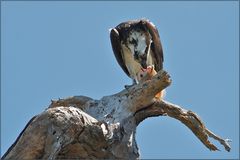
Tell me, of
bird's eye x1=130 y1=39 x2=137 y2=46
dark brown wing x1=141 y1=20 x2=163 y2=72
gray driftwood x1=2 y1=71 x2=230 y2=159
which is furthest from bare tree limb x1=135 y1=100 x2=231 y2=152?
bird's eye x1=130 y1=39 x2=137 y2=46

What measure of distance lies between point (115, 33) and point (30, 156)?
5899mm

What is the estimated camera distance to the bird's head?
1159 cm

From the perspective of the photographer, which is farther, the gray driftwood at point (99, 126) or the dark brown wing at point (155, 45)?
the dark brown wing at point (155, 45)

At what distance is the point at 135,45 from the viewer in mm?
11859

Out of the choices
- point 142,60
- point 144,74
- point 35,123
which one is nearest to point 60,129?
point 35,123

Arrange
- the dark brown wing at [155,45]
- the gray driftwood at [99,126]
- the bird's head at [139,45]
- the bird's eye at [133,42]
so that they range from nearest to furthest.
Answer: the gray driftwood at [99,126] → the bird's head at [139,45] → the dark brown wing at [155,45] → the bird's eye at [133,42]

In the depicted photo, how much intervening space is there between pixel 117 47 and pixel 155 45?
726 mm

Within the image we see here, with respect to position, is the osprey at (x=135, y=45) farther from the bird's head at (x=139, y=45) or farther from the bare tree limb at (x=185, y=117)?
the bare tree limb at (x=185, y=117)

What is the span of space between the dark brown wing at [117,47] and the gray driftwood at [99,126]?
12.0ft

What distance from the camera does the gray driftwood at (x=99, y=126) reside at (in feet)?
21.2

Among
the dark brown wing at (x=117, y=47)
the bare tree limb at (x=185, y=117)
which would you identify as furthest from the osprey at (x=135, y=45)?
the bare tree limb at (x=185, y=117)

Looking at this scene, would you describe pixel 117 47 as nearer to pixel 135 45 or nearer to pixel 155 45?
pixel 135 45

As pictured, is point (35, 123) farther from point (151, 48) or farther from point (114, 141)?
point (151, 48)

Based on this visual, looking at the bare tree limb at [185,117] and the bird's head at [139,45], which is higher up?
the bird's head at [139,45]
